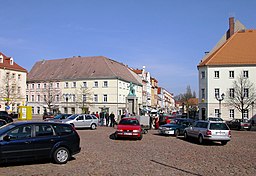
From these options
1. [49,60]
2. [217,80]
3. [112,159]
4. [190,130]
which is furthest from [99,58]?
[112,159]

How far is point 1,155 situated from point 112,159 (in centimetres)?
463

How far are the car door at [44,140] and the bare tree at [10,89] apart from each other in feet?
168

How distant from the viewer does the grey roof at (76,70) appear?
67438 millimetres

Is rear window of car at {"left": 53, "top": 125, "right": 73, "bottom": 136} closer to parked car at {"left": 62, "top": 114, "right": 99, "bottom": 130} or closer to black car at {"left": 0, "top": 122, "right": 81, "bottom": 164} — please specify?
black car at {"left": 0, "top": 122, "right": 81, "bottom": 164}

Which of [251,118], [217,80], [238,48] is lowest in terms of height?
[251,118]

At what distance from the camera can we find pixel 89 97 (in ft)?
218

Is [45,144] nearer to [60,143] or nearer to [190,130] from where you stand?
[60,143]

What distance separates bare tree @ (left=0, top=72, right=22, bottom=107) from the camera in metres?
60.7

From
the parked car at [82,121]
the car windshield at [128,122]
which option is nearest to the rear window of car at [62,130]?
the car windshield at [128,122]

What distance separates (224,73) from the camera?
51.7m

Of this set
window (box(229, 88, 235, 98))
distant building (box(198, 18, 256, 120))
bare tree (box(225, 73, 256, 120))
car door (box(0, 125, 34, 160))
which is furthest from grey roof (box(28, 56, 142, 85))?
car door (box(0, 125, 34, 160))

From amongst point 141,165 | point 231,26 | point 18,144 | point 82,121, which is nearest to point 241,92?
point 231,26

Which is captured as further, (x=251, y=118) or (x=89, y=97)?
(x=89, y=97)

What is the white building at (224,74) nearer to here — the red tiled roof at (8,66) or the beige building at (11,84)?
the beige building at (11,84)
